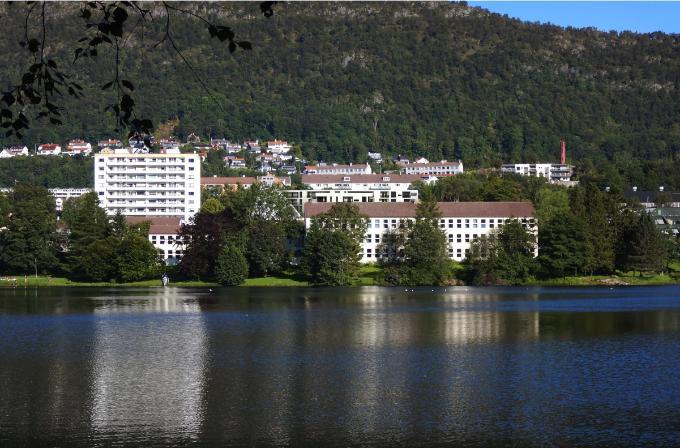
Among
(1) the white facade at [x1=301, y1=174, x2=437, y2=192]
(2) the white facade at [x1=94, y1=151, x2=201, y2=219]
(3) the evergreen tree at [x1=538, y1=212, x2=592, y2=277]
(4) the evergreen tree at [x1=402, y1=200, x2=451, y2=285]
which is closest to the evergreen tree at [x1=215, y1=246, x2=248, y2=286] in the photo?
(4) the evergreen tree at [x1=402, y1=200, x2=451, y2=285]

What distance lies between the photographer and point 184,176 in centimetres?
16325

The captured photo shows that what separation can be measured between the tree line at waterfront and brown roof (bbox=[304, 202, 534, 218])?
3.04 metres

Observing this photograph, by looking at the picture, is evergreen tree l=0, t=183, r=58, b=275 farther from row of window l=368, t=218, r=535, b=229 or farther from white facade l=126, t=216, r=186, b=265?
row of window l=368, t=218, r=535, b=229

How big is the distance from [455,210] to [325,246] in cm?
2156

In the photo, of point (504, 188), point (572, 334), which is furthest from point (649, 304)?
point (504, 188)

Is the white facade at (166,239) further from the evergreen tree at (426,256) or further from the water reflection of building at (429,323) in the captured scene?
the water reflection of building at (429,323)

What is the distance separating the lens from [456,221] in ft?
367

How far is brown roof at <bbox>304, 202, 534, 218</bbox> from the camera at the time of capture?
111 m

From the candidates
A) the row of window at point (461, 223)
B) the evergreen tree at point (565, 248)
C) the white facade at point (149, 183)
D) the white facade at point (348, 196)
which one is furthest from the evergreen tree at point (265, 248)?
the white facade at point (149, 183)

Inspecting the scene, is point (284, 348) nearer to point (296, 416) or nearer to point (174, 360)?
point (174, 360)

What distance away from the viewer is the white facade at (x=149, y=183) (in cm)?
16312

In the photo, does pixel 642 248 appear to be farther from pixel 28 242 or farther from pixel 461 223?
pixel 28 242

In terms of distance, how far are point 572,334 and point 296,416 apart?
25.6 meters

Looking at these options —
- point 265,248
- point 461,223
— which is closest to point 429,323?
point 265,248
